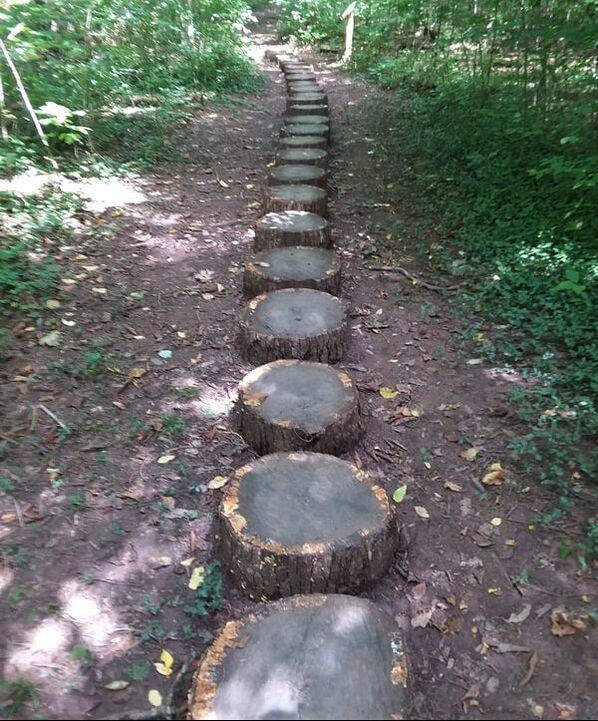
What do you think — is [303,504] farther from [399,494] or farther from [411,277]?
[411,277]

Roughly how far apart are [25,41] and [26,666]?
601 centimetres

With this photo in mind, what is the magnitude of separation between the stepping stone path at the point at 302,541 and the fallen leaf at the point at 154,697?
1.06ft

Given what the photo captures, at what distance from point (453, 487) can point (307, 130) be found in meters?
5.80

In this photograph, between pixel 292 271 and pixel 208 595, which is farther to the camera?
pixel 292 271

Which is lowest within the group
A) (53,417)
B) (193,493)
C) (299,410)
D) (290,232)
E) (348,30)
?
(193,493)

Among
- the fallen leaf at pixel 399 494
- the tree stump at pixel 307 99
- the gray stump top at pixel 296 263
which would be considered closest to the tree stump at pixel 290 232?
the gray stump top at pixel 296 263

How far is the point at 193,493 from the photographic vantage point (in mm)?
3074

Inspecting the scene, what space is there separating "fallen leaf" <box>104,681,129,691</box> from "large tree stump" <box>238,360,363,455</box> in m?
1.31

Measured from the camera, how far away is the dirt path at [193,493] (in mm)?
2285

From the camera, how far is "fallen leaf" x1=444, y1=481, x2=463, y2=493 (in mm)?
3096

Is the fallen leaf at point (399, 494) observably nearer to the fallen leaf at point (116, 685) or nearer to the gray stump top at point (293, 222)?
the fallen leaf at point (116, 685)

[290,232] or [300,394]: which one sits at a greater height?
[290,232]

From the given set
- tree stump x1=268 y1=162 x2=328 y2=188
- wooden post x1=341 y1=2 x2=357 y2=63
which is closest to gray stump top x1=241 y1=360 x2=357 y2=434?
tree stump x1=268 y1=162 x2=328 y2=188

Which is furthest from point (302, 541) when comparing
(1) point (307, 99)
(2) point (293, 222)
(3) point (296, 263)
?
(1) point (307, 99)
